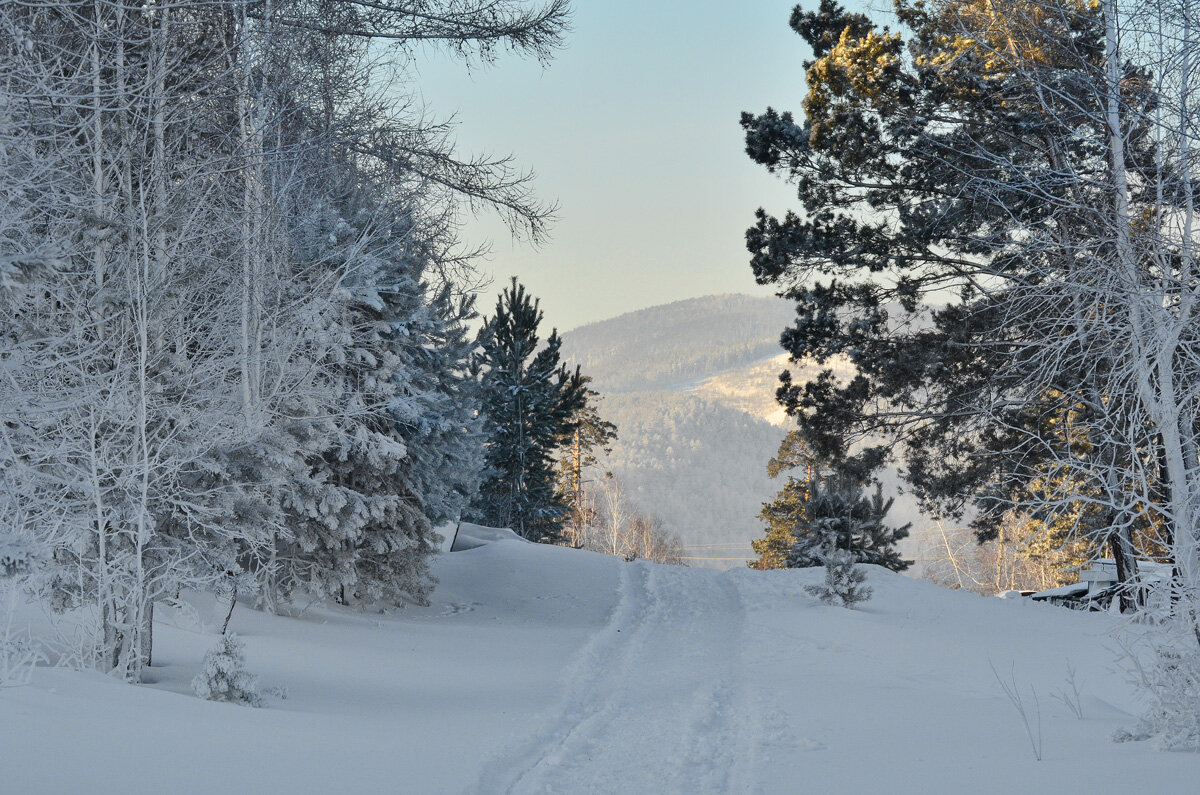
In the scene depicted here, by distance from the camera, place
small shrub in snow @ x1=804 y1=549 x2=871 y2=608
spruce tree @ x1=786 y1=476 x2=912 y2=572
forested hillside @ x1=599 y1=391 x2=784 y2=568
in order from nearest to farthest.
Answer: small shrub in snow @ x1=804 y1=549 x2=871 y2=608 → spruce tree @ x1=786 y1=476 x2=912 y2=572 → forested hillside @ x1=599 y1=391 x2=784 y2=568

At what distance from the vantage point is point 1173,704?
539cm

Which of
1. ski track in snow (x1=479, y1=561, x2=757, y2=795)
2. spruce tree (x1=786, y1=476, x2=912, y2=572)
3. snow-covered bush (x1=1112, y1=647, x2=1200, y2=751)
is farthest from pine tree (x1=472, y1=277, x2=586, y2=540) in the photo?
snow-covered bush (x1=1112, y1=647, x2=1200, y2=751)

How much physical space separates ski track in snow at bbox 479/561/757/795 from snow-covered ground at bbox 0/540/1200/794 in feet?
0.11

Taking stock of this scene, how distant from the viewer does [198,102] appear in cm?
847

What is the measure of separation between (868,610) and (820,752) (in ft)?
29.5

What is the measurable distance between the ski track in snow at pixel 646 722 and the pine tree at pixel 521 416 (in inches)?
573

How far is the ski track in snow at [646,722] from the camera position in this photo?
18.8 feet

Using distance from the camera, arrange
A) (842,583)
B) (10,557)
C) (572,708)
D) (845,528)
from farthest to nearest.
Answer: (845,528) < (842,583) < (572,708) < (10,557)

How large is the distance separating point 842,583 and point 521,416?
582 inches

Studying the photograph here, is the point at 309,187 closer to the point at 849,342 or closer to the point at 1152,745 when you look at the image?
the point at 849,342

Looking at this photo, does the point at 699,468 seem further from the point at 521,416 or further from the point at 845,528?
the point at 845,528

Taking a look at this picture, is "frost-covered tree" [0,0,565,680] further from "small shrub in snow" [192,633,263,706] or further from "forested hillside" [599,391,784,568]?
"forested hillside" [599,391,784,568]

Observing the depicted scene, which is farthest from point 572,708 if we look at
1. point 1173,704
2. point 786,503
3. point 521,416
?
point 786,503

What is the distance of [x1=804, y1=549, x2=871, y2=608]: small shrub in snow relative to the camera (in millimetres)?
14812
